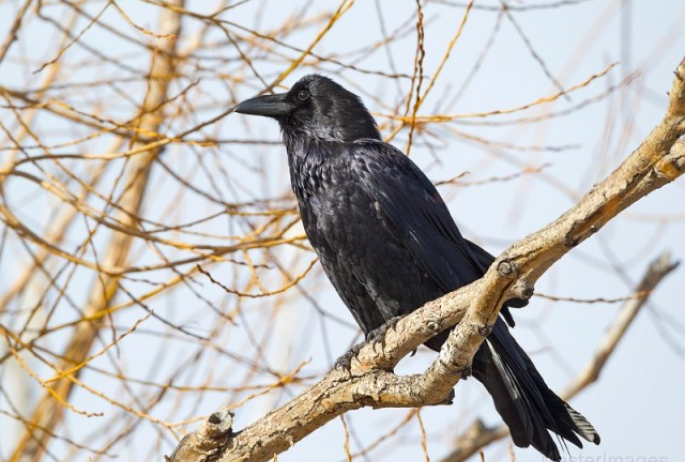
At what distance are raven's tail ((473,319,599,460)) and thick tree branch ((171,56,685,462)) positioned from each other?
1.93 ft

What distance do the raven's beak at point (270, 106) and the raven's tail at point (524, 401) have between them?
1.94 m

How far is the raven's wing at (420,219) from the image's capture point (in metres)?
5.08

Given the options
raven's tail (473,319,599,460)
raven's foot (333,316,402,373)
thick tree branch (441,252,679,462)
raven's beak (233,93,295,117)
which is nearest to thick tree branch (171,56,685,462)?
raven's foot (333,316,402,373)

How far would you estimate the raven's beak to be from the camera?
582cm

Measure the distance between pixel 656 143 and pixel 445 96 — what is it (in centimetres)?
291

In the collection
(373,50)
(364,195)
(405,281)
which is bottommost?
(405,281)

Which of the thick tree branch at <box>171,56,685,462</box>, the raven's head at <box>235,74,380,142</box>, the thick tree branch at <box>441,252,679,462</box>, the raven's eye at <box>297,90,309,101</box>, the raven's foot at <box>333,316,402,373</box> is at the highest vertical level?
the raven's eye at <box>297,90,309,101</box>

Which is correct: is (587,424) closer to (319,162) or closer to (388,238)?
(388,238)

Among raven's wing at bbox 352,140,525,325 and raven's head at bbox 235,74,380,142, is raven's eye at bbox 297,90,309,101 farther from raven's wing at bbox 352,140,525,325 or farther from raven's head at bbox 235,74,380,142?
raven's wing at bbox 352,140,525,325

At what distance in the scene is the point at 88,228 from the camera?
5145mm

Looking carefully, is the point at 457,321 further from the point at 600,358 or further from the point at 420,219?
the point at 600,358

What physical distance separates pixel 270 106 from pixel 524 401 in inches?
91.5

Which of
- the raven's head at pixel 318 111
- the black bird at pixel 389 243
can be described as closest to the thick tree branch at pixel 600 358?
the black bird at pixel 389 243

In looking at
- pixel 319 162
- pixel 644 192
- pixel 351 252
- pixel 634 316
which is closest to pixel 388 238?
pixel 351 252
